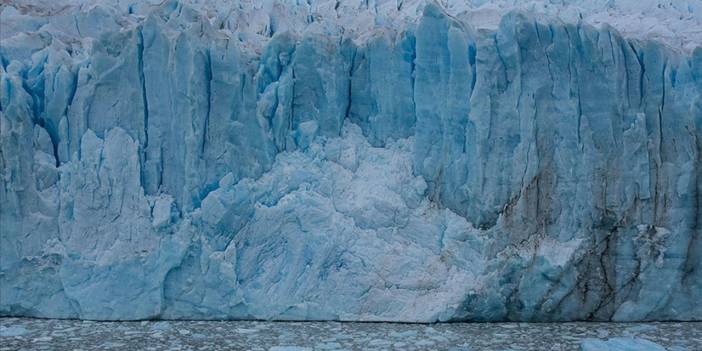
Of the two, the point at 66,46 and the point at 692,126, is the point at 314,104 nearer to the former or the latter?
the point at 66,46

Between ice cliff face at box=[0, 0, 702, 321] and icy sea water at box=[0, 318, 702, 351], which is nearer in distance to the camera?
icy sea water at box=[0, 318, 702, 351]

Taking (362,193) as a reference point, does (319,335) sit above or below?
below

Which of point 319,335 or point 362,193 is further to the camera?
point 362,193

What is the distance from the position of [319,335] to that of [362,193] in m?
0.81

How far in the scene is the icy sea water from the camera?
143 inches

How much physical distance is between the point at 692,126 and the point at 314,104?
2.03m

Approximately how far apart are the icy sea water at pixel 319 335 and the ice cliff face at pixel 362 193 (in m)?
0.09

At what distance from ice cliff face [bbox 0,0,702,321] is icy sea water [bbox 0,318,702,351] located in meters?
0.09

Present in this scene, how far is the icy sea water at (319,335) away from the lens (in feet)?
11.9

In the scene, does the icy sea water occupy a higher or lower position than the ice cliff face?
lower

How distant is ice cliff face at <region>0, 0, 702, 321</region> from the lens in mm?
3990

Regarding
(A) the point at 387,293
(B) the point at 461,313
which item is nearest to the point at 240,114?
(A) the point at 387,293

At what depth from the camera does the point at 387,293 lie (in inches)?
159

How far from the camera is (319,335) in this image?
3797 mm
